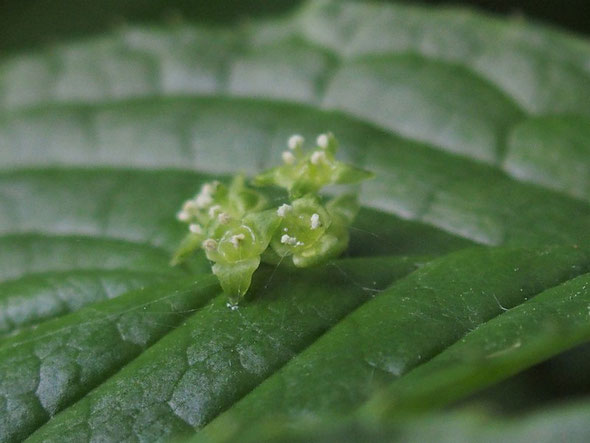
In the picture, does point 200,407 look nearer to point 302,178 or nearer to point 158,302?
point 158,302

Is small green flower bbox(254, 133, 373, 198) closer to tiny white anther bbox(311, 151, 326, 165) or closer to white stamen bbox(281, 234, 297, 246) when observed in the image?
tiny white anther bbox(311, 151, 326, 165)

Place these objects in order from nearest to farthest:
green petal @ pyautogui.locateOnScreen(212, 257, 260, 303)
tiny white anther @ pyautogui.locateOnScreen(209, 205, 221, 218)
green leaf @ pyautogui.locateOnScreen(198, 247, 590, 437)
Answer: green leaf @ pyautogui.locateOnScreen(198, 247, 590, 437) → green petal @ pyautogui.locateOnScreen(212, 257, 260, 303) → tiny white anther @ pyautogui.locateOnScreen(209, 205, 221, 218)

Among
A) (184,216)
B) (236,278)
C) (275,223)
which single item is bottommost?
(184,216)

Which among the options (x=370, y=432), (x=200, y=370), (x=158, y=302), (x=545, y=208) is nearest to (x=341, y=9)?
(x=545, y=208)

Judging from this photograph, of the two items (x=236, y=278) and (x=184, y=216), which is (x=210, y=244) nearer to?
(x=236, y=278)

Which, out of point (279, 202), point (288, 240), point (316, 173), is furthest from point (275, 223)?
point (279, 202)

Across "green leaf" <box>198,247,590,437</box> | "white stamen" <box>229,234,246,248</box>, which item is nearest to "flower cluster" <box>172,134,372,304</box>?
"white stamen" <box>229,234,246,248</box>

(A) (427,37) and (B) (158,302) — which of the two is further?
(A) (427,37)

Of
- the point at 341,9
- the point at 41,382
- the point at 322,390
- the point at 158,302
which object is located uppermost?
the point at 341,9
